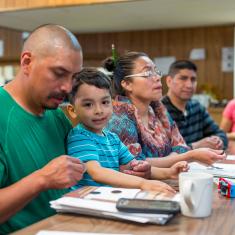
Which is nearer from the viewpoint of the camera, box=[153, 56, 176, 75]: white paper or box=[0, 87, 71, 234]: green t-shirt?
box=[0, 87, 71, 234]: green t-shirt

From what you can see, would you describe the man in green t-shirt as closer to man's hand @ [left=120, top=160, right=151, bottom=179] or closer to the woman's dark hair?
man's hand @ [left=120, top=160, right=151, bottom=179]

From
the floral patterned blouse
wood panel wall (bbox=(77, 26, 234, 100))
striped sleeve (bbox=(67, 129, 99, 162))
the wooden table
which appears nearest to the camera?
the wooden table

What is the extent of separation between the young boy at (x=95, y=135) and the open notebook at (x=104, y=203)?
19 centimetres

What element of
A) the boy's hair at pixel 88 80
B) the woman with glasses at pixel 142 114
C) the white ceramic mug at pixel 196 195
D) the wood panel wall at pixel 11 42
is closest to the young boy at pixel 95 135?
the boy's hair at pixel 88 80

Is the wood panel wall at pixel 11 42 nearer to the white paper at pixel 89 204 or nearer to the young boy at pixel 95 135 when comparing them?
the young boy at pixel 95 135

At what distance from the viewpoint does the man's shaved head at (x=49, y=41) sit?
3.85 ft

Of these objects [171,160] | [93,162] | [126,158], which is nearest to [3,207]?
[93,162]

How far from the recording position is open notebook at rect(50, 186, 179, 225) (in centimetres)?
91

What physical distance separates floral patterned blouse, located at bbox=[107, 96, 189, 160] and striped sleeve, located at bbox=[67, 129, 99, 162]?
0.39 m

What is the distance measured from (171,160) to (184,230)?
0.80 meters

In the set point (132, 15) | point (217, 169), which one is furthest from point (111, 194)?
point (132, 15)

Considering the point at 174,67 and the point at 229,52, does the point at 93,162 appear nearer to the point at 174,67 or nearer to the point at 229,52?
the point at 174,67

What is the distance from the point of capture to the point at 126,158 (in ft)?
4.78

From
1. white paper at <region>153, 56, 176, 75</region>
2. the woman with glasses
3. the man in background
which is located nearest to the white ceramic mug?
the woman with glasses
